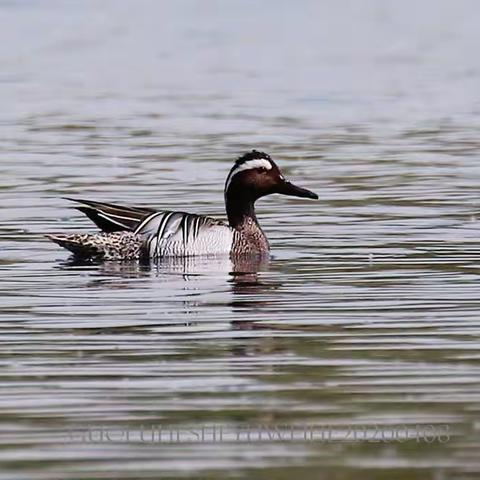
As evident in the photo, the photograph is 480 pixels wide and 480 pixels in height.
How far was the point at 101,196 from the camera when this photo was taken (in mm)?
18703

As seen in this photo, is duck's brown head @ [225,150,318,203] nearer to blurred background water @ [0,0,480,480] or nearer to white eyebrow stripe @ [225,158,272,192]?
white eyebrow stripe @ [225,158,272,192]

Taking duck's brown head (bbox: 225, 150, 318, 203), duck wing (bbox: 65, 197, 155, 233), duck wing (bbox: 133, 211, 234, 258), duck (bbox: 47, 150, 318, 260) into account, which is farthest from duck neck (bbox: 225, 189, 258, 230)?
duck wing (bbox: 65, 197, 155, 233)

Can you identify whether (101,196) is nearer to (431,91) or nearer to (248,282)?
(248,282)

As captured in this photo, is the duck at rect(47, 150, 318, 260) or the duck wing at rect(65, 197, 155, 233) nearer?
the duck at rect(47, 150, 318, 260)

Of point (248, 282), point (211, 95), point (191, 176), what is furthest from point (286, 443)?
point (211, 95)

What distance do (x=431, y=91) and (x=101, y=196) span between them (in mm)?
10532

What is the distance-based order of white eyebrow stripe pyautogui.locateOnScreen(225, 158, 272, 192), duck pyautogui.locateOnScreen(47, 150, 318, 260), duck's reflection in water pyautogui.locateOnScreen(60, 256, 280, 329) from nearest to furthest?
duck's reflection in water pyautogui.locateOnScreen(60, 256, 280, 329), duck pyautogui.locateOnScreen(47, 150, 318, 260), white eyebrow stripe pyautogui.locateOnScreen(225, 158, 272, 192)

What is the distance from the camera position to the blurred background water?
8266 millimetres

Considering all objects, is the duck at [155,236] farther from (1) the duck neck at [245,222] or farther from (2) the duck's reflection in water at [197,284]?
(2) the duck's reflection in water at [197,284]

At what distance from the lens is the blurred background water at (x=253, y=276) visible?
8266 millimetres

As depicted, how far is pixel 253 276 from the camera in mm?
14461

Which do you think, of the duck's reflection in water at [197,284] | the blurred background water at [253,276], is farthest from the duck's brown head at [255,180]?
the duck's reflection in water at [197,284]

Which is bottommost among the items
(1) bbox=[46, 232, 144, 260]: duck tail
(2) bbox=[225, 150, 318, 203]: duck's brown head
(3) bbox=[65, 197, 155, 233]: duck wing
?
(1) bbox=[46, 232, 144, 260]: duck tail

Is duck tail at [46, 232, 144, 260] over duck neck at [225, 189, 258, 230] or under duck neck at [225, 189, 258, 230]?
under
